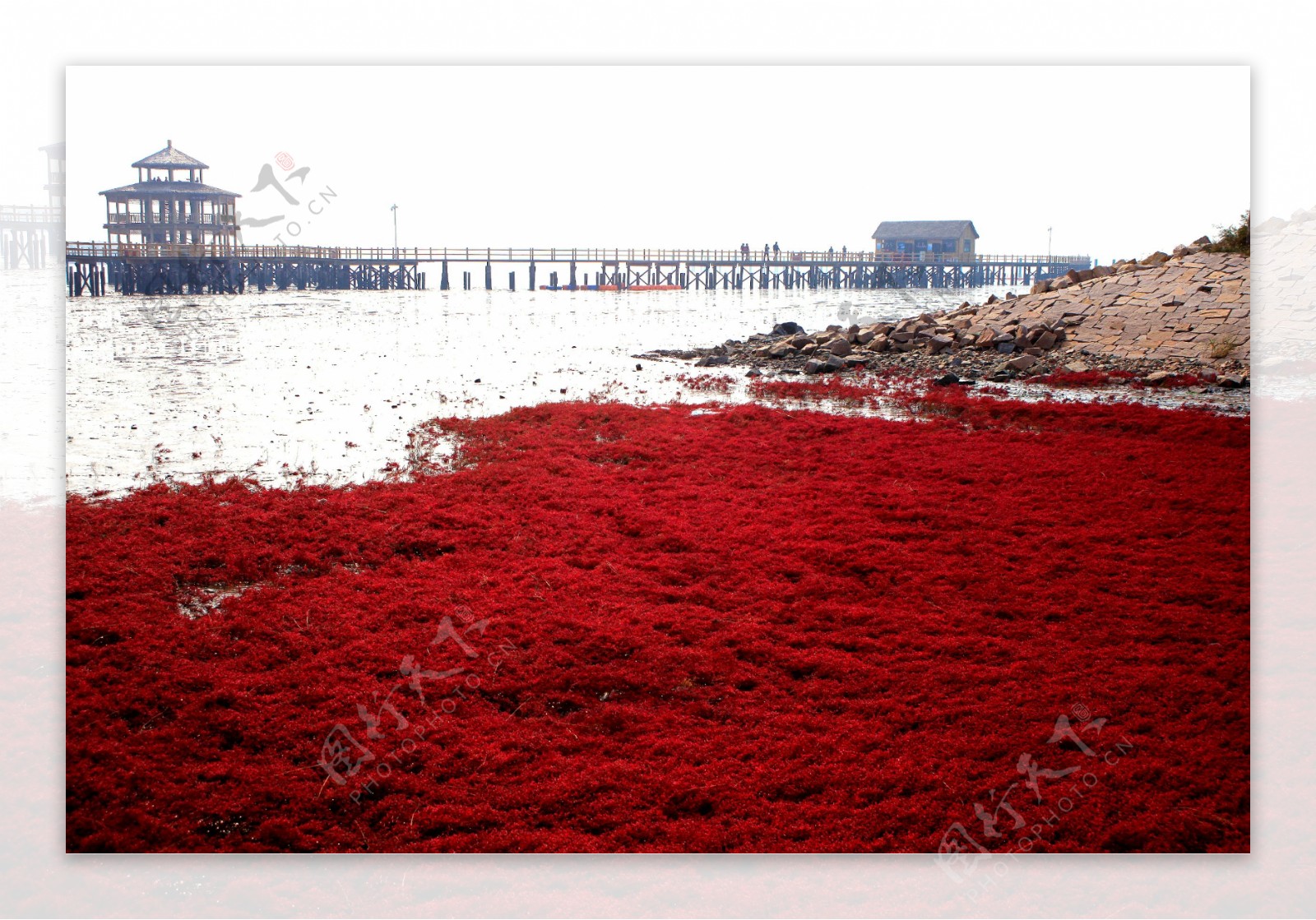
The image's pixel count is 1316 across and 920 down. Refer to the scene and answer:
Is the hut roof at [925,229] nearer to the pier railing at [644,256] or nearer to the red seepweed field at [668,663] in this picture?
the pier railing at [644,256]

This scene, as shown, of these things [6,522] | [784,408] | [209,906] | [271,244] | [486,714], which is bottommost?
[209,906]

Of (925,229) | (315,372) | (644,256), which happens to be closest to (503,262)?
(644,256)

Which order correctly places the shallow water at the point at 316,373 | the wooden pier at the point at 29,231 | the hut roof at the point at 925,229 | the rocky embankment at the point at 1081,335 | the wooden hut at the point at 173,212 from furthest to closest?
the hut roof at the point at 925,229 < the wooden hut at the point at 173,212 < the rocky embankment at the point at 1081,335 < the shallow water at the point at 316,373 < the wooden pier at the point at 29,231

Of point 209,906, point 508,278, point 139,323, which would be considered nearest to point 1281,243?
point 209,906

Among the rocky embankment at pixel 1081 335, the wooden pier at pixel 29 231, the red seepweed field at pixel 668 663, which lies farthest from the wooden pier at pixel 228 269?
the red seepweed field at pixel 668 663

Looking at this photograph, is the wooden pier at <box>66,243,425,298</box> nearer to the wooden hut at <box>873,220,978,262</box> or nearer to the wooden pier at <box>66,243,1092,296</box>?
the wooden pier at <box>66,243,1092,296</box>

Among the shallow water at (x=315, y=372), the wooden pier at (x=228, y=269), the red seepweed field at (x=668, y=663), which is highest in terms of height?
the wooden pier at (x=228, y=269)

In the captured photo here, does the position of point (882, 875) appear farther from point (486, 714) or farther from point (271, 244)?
point (271, 244)
